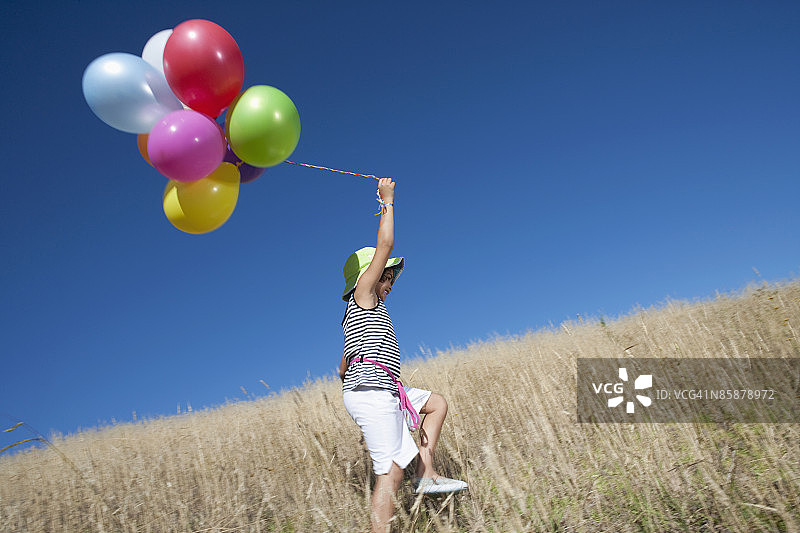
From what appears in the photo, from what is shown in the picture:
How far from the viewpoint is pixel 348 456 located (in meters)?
3.89

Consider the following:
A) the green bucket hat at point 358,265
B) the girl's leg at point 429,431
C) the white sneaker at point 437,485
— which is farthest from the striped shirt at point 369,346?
the white sneaker at point 437,485

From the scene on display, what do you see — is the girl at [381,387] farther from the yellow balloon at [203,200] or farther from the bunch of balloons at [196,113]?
the yellow balloon at [203,200]

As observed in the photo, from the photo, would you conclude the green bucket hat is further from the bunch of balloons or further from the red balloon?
the red balloon

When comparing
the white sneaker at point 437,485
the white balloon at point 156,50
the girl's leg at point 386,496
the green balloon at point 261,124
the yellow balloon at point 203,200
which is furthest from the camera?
the white balloon at point 156,50

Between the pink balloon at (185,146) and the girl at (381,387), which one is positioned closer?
the girl at (381,387)

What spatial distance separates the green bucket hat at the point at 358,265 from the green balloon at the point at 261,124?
2.69ft

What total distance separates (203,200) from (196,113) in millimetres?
517

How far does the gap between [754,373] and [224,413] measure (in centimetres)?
713

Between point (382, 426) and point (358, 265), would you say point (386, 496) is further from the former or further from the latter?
point (358, 265)

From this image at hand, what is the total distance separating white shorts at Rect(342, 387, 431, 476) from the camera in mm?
2324

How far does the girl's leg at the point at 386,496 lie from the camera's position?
2203 mm

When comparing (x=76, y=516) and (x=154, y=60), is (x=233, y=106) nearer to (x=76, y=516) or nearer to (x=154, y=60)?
(x=154, y=60)

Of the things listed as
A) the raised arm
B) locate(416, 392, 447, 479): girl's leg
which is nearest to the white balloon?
the raised arm

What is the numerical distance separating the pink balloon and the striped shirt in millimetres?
Answer: 1201
